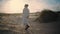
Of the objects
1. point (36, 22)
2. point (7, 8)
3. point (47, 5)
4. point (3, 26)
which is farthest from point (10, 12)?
point (47, 5)

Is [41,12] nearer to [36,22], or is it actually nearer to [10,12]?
[36,22]

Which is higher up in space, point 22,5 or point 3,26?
point 22,5

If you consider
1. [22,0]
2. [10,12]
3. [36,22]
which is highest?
[22,0]

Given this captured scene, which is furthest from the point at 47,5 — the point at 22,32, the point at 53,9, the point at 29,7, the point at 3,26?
the point at 3,26

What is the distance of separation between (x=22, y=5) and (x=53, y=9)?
1.08 m

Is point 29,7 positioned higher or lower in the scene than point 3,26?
higher

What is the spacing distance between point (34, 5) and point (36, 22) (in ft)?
1.95

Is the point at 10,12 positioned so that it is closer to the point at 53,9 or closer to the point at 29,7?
the point at 29,7

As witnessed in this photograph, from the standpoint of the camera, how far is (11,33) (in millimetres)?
5266

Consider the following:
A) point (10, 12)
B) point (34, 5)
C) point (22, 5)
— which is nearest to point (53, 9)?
point (34, 5)

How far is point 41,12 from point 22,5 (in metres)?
0.70

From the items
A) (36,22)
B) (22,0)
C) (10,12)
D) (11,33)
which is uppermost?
(22,0)

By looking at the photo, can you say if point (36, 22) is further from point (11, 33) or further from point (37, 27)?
point (11, 33)

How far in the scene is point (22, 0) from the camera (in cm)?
539
